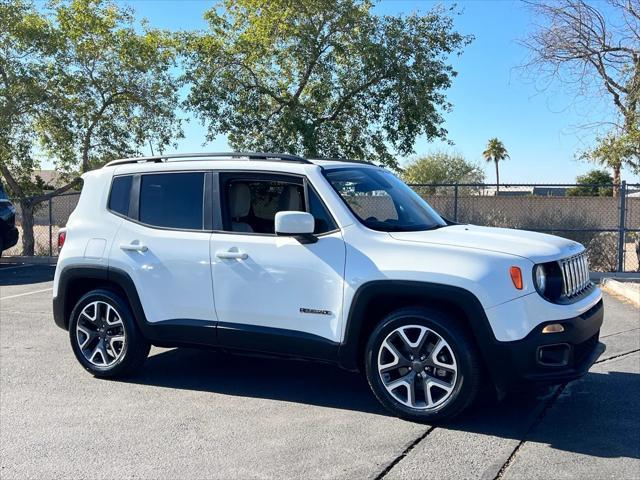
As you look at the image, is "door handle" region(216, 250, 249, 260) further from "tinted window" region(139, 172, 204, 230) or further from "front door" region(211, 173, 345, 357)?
"tinted window" region(139, 172, 204, 230)

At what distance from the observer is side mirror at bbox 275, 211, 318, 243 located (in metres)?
4.77

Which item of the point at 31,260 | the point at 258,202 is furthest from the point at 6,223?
the point at 258,202

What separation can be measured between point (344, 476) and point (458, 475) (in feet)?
2.19

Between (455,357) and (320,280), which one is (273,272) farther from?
(455,357)

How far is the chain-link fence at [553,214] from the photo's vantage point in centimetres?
1303

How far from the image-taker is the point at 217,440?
14.4ft

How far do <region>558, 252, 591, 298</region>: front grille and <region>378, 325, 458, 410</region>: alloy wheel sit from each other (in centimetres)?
97

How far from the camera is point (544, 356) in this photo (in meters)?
4.38

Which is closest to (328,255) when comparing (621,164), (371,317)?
(371,317)

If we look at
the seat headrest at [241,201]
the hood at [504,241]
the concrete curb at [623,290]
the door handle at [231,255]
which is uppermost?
the seat headrest at [241,201]

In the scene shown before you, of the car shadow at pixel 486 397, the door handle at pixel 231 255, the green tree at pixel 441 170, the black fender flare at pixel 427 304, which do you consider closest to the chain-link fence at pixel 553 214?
the black fender flare at pixel 427 304

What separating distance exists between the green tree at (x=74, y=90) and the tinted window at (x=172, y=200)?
1212 centimetres

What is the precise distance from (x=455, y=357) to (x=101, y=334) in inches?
127

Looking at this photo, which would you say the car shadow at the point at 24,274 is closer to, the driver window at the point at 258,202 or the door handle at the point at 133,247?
the door handle at the point at 133,247
